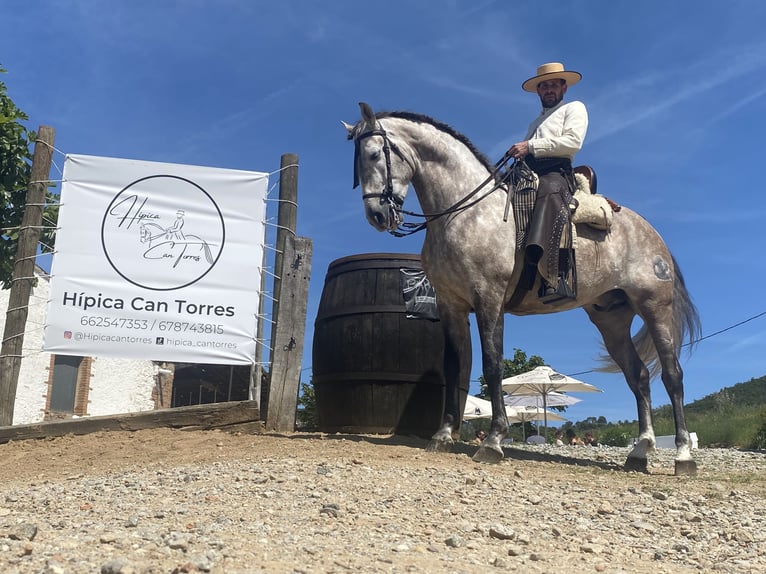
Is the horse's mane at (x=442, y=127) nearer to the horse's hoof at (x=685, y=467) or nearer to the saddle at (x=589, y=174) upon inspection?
the saddle at (x=589, y=174)

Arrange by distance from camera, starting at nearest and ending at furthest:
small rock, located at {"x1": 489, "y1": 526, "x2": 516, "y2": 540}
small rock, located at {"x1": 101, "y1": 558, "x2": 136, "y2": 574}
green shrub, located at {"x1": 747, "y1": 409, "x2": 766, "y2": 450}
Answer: small rock, located at {"x1": 101, "y1": 558, "x2": 136, "y2": 574}, small rock, located at {"x1": 489, "y1": 526, "x2": 516, "y2": 540}, green shrub, located at {"x1": 747, "y1": 409, "x2": 766, "y2": 450}

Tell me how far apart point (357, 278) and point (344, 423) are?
146 centimetres

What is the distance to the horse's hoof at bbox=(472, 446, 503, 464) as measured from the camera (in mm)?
5551

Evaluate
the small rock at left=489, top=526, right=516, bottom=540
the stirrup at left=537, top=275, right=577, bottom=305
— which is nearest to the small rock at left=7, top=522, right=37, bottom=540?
the small rock at left=489, top=526, right=516, bottom=540

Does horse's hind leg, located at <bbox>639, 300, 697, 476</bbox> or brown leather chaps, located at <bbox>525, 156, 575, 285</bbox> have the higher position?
brown leather chaps, located at <bbox>525, 156, 575, 285</bbox>

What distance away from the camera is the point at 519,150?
6199 mm

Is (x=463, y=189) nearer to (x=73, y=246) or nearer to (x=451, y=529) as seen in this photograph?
(x=451, y=529)

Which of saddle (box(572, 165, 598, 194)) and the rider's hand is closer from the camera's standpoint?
the rider's hand

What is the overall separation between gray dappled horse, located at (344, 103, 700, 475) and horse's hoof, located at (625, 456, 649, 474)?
11 millimetres

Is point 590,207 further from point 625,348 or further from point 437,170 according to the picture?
point 625,348

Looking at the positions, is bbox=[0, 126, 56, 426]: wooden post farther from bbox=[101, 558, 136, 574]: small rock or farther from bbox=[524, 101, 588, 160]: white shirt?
bbox=[524, 101, 588, 160]: white shirt

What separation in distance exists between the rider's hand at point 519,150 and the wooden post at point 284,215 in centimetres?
235

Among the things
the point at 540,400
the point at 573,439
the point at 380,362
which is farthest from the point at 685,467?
the point at 540,400

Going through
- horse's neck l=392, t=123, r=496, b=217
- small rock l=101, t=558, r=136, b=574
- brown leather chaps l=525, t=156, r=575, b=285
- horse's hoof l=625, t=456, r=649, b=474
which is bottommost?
small rock l=101, t=558, r=136, b=574
